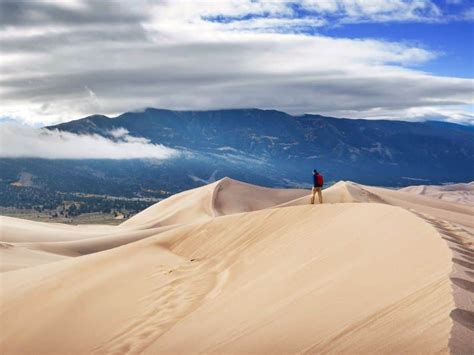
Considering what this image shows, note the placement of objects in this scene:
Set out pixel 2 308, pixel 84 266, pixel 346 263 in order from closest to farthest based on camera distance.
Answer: pixel 346 263
pixel 2 308
pixel 84 266

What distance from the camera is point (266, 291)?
1384 centimetres

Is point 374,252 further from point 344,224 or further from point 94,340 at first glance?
point 94,340

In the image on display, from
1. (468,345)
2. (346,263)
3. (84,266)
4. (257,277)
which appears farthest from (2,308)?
(468,345)

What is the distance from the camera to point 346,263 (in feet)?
46.2

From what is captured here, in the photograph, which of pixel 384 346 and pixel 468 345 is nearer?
pixel 468 345

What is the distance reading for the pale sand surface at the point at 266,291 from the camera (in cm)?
934

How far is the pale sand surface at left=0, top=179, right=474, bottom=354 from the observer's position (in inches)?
368

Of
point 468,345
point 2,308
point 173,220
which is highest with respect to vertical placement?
point 468,345

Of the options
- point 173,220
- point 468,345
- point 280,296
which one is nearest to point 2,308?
point 280,296

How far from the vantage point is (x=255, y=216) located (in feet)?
79.3

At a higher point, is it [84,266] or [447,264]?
[447,264]

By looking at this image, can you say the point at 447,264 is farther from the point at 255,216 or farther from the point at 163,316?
the point at 255,216

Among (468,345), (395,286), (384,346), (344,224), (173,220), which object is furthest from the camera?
(173,220)

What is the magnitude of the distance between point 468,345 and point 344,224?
11.9 metres
